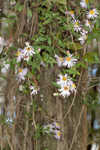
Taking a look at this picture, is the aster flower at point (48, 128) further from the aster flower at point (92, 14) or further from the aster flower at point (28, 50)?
the aster flower at point (92, 14)

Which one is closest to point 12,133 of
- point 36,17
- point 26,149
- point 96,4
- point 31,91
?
point 26,149

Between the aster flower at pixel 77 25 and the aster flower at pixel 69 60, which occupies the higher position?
the aster flower at pixel 77 25

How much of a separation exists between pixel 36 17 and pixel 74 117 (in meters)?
0.56

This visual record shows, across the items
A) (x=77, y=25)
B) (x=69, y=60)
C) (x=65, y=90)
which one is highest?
(x=77, y=25)

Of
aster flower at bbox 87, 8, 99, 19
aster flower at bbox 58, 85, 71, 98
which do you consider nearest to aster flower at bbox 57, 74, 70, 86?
aster flower at bbox 58, 85, 71, 98

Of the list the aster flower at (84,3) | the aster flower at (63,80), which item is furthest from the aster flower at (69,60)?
the aster flower at (84,3)

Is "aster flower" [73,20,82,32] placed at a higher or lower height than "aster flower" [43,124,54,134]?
higher

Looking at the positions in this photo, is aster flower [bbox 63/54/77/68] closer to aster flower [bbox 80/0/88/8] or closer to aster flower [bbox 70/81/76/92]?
aster flower [bbox 70/81/76/92]

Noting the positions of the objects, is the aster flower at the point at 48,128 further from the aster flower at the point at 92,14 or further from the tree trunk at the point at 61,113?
the aster flower at the point at 92,14

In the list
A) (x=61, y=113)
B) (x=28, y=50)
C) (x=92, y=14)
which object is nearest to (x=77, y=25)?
(x=92, y=14)

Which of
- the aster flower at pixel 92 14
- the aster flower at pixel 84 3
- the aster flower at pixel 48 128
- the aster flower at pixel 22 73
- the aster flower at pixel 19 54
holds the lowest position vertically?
the aster flower at pixel 48 128

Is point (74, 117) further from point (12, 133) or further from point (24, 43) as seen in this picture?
point (24, 43)

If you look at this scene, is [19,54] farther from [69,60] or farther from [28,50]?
[69,60]

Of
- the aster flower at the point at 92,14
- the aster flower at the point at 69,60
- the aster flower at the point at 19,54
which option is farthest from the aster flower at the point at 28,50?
the aster flower at the point at 92,14
